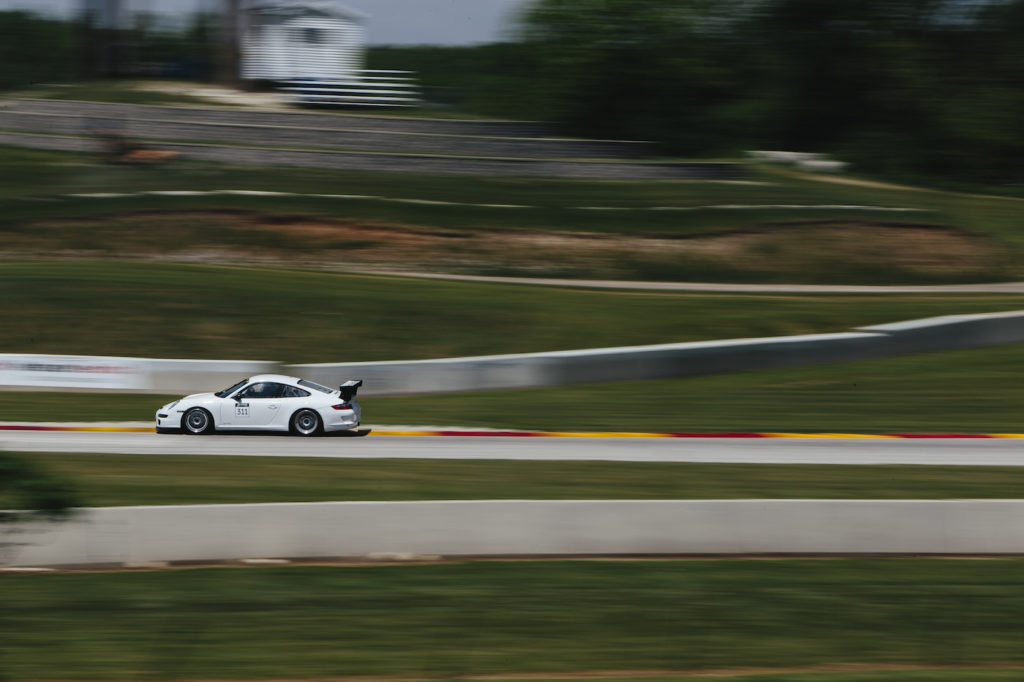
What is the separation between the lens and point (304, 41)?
52.5 metres

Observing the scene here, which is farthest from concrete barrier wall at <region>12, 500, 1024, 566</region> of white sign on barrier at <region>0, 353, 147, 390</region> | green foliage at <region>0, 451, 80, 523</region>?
white sign on barrier at <region>0, 353, 147, 390</region>

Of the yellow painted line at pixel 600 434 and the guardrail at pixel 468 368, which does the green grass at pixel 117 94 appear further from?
the yellow painted line at pixel 600 434

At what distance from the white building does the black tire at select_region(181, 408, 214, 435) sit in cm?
3780

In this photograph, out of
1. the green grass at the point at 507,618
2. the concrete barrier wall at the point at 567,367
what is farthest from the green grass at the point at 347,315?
the green grass at the point at 507,618

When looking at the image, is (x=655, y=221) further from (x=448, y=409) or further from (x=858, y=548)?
(x=858, y=548)

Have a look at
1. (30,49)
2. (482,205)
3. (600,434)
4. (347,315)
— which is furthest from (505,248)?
(30,49)

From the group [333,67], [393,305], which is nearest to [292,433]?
[393,305]

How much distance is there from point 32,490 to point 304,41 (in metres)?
49.4

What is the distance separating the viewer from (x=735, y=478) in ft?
43.0

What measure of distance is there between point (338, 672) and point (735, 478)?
6434mm

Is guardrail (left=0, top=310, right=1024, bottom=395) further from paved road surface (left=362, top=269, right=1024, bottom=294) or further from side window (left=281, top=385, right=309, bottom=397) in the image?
paved road surface (left=362, top=269, right=1024, bottom=294)

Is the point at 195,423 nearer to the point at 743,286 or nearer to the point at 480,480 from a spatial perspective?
the point at 480,480

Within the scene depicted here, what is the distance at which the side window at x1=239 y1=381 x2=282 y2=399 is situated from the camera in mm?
15414

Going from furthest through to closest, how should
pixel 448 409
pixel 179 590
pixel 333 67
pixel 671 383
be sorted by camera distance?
1. pixel 333 67
2. pixel 671 383
3. pixel 448 409
4. pixel 179 590
